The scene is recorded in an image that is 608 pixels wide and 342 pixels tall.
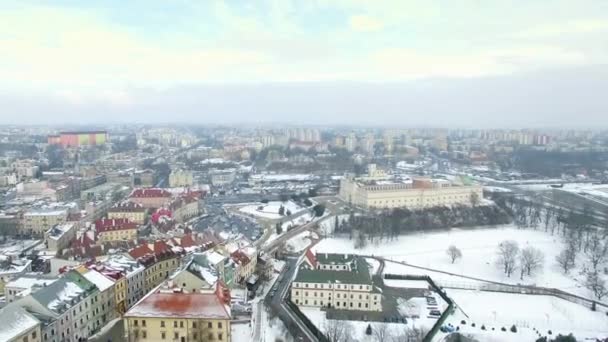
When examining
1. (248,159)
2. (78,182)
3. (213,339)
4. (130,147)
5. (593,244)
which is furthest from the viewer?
(130,147)

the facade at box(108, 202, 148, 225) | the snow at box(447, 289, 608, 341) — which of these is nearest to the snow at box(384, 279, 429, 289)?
the snow at box(447, 289, 608, 341)

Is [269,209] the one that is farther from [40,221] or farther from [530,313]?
[530,313]

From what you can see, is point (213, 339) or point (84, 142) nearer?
point (213, 339)

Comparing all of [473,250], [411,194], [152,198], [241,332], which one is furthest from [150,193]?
[473,250]

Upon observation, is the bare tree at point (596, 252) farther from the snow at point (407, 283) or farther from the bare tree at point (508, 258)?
the snow at point (407, 283)

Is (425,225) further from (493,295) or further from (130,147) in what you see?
(130,147)

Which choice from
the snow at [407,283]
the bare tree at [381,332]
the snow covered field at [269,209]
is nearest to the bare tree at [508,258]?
the snow at [407,283]

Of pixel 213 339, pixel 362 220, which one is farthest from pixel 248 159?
pixel 213 339
